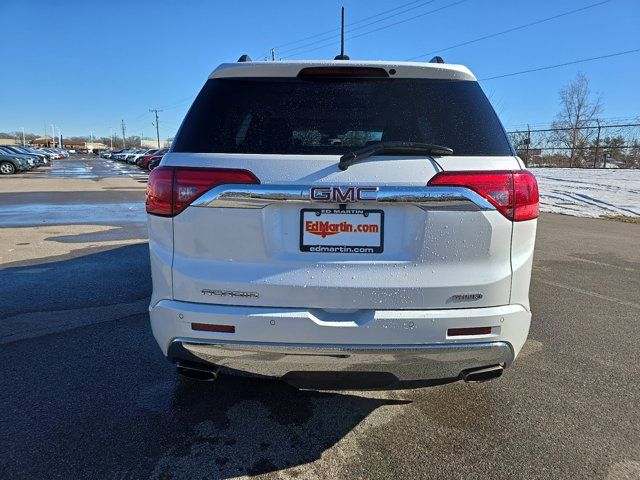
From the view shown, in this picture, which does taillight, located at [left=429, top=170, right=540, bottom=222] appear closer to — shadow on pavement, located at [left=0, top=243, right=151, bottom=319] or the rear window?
the rear window

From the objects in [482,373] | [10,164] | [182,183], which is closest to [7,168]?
[10,164]

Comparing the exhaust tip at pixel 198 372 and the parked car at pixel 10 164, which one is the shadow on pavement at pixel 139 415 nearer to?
the exhaust tip at pixel 198 372

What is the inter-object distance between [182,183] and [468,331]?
5.06ft

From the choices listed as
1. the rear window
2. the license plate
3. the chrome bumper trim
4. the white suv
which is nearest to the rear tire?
the rear window

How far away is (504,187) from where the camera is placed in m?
2.22

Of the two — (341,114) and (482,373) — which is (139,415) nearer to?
(482,373)

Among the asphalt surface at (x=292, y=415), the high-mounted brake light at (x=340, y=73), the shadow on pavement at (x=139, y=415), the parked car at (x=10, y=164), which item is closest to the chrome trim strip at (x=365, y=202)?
the high-mounted brake light at (x=340, y=73)

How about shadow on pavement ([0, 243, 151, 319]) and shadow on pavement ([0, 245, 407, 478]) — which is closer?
shadow on pavement ([0, 245, 407, 478])

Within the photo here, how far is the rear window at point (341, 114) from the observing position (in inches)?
90.9

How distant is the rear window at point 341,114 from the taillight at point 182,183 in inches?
6.0

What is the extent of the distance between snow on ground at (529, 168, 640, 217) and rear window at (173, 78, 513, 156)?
12022mm

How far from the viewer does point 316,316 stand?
2178 mm

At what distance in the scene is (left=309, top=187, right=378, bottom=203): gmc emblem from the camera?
211cm

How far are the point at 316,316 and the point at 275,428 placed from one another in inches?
35.2
